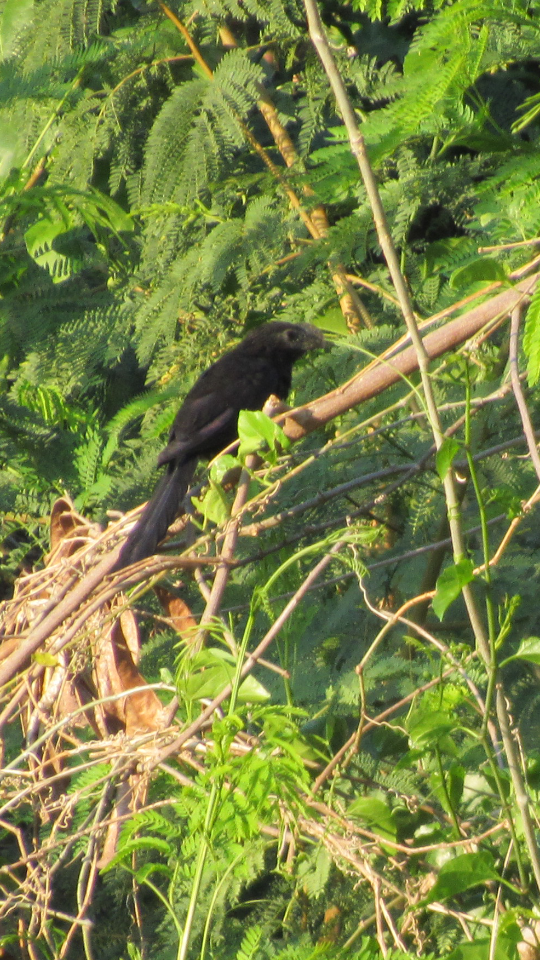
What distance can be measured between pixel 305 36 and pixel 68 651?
3.46 metres

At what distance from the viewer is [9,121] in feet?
14.8

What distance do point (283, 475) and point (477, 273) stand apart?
1.40m

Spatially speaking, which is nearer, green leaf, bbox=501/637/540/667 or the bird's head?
green leaf, bbox=501/637/540/667

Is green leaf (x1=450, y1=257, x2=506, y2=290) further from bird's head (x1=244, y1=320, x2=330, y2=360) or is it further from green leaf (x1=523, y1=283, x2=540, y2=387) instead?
bird's head (x1=244, y1=320, x2=330, y2=360)

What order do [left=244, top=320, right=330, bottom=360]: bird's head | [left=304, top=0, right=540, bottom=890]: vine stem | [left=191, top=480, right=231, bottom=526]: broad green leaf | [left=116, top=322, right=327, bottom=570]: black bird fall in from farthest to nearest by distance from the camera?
[left=244, top=320, right=330, bottom=360]: bird's head → [left=116, top=322, right=327, bottom=570]: black bird → [left=191, top=480, right=231, bottom=526]: broad green leaf → [left=304, top=0, right=540, bottom=890]: vine stem

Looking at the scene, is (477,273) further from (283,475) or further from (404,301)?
(283,475)

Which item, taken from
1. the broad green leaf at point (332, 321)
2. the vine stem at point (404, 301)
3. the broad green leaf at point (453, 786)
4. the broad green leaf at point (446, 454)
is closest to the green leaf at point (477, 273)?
the vine stem at point (404, 301)

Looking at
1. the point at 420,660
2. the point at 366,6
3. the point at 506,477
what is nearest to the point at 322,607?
the point at 420,660

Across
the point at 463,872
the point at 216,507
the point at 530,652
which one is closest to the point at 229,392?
the point at 216,507

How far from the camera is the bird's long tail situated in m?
2.48

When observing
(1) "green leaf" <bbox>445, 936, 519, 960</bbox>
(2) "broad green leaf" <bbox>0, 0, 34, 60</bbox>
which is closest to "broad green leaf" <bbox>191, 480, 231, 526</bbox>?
(1) "green leaf" <bbox>445, 936, 519, 960</bbox>

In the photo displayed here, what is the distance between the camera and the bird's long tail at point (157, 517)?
248 cm

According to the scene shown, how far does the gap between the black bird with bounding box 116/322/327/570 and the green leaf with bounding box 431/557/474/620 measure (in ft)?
5.18

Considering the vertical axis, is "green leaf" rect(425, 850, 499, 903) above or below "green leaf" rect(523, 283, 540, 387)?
below
